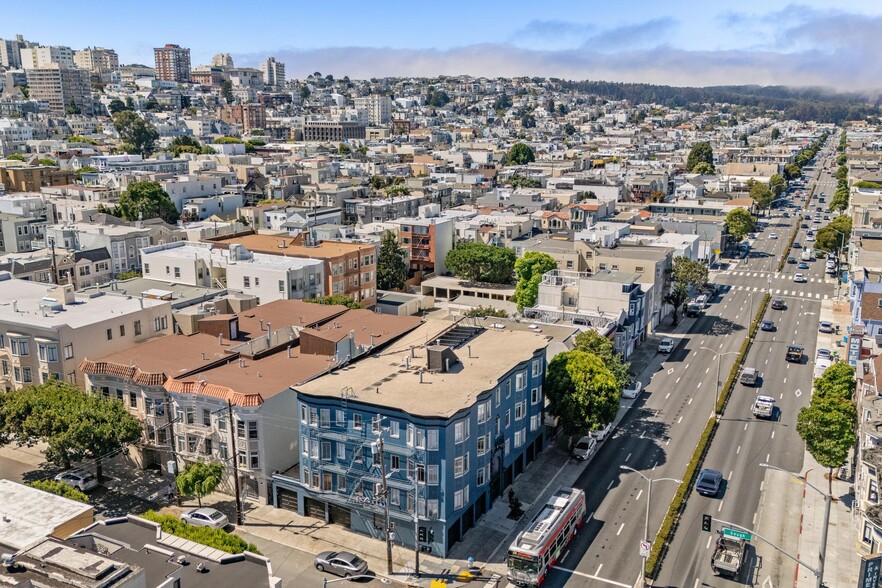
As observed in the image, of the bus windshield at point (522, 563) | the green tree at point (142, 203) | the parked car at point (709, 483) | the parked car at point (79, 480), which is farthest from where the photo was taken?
the green tree at point (142, 203)

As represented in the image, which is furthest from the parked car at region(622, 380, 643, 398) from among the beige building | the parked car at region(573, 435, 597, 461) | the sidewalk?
the beige building

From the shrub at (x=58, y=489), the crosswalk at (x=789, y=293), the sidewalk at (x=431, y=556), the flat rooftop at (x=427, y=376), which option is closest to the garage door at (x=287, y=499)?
the sidewalk at (x=431, y=556)

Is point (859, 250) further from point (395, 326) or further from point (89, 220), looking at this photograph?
point (89, 220)

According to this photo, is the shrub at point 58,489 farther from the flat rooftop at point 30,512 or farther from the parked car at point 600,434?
the parked car at point 600,434

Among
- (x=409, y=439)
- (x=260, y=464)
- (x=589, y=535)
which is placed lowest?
(x=589, y=535)

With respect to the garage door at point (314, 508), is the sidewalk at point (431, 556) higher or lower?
lower

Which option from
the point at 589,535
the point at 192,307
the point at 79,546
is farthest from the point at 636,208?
the point at 79,546

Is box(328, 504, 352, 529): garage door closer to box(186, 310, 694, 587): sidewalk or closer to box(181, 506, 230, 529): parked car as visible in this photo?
box(186, 310, 694, 587): sidewalk
